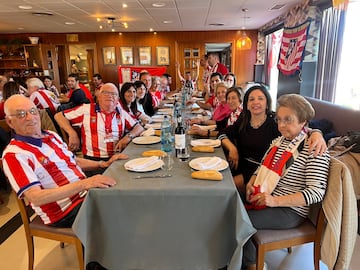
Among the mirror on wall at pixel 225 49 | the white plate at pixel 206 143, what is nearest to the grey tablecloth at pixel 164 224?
the white plate at pixel 206 143

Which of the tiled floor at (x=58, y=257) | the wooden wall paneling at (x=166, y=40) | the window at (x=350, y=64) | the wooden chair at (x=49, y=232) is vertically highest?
the wooden wall paneling at (x=166, y=40)

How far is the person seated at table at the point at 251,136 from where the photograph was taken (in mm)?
2002

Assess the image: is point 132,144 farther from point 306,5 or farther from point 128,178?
point 306,5

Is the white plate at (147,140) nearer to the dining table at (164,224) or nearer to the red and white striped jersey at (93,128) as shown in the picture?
the red and white striped jersey at (93,128)

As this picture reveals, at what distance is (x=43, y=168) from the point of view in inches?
59.3

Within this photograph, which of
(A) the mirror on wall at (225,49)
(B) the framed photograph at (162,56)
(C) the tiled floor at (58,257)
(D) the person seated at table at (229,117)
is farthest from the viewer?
(A) the mirror on wall at (225,49)

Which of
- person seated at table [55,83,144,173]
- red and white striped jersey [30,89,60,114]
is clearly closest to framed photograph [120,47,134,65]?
red and white striped jersey [30,89,60,114]

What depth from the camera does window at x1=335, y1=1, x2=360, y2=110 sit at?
3867 millimetres

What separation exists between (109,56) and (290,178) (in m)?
8.90

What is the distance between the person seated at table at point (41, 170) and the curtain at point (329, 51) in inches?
156

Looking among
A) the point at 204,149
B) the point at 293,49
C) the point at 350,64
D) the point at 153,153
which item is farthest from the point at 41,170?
the point at 293,49

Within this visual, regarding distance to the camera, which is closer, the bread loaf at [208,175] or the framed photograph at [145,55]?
the bread loaf at [208,175]

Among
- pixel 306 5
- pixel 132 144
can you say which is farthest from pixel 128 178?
pixel 306 5

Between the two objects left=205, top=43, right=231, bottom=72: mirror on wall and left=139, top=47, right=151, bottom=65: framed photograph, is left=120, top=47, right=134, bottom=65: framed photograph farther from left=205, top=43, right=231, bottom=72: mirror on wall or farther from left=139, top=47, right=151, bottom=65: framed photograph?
left=205, top=43, right=231, bottom=72: mirror on wall
